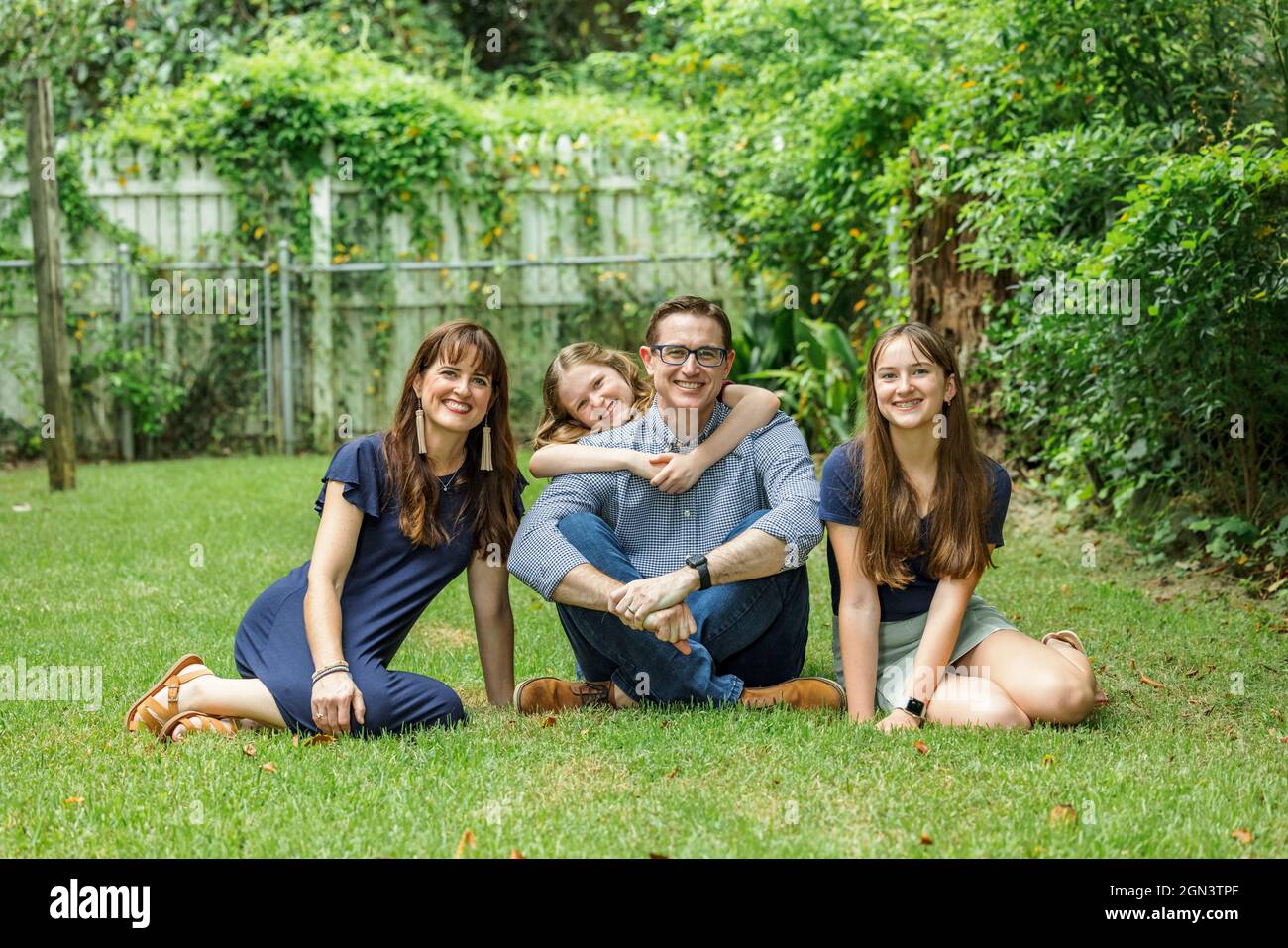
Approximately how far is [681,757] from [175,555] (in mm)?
3994

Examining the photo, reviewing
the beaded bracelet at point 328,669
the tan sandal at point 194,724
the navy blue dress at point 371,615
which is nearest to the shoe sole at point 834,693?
the navy blue dress at point 371,615

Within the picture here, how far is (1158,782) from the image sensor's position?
3.07 metres

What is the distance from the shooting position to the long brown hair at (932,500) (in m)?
3.67

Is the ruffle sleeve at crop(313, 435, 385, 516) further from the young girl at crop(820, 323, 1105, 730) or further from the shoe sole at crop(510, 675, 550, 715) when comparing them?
the young girl at crop(820, 323, 1105, 730)

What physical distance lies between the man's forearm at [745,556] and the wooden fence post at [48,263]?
6714 mm

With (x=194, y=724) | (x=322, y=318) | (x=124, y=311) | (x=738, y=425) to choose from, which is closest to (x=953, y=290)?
(x=738, y=425)

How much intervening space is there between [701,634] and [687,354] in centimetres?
80

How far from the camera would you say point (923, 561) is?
3.76 m

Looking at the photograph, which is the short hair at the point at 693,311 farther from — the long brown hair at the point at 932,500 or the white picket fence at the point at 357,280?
the white picket fence at the point at 357,280

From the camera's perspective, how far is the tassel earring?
3887mm

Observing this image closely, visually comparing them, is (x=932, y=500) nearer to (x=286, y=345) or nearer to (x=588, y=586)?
(x=588, y=586)

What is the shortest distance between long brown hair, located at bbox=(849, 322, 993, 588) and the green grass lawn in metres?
0.47

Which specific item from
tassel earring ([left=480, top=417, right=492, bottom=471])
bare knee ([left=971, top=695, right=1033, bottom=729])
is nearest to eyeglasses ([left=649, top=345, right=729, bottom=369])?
tassel earring ([left=480, top=417, right=492, bottom=471])
